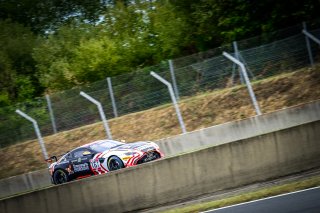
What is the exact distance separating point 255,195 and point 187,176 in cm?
183

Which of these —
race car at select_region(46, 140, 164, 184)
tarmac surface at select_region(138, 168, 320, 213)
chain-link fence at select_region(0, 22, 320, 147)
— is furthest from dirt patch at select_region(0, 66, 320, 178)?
tarmac surface at select_region(138, 168, 320, 213)

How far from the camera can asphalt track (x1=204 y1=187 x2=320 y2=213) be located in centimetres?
859

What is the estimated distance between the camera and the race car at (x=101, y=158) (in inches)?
635

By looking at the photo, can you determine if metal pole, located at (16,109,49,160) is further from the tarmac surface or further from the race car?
the tarmac surface

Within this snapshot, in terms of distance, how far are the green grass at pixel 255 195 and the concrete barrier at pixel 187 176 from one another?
2.79 feet

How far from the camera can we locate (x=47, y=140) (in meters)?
21.8

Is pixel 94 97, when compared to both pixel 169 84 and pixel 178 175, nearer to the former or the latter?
pixel 169 84

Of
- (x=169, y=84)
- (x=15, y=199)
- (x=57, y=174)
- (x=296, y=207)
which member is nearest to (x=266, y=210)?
(x=296, y=207)

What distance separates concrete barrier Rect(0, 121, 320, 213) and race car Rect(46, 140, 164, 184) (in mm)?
4075

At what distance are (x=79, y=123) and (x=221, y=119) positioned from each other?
5725mm

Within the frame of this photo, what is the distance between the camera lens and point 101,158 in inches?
654

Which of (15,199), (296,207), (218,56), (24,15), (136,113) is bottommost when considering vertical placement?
(296,207)

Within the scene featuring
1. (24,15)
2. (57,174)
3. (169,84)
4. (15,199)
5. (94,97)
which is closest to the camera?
(15,199)

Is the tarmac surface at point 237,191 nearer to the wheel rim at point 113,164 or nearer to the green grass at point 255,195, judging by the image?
the green grass at point 255,195
